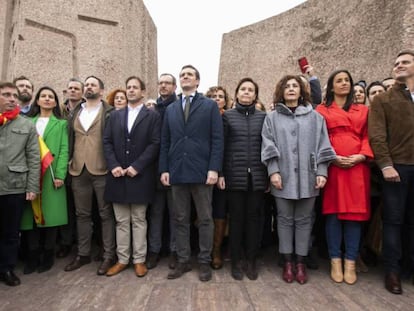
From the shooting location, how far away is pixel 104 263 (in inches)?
114

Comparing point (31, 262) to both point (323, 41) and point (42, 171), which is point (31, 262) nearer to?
point (42, 171)

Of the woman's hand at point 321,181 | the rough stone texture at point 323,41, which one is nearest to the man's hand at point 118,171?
the woman's hand at point 321,181

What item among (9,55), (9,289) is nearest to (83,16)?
(9,55)

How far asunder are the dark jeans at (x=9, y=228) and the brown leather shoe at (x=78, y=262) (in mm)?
481

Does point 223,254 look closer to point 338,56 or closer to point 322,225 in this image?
point 322,225

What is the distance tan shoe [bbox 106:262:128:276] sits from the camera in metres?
2.79

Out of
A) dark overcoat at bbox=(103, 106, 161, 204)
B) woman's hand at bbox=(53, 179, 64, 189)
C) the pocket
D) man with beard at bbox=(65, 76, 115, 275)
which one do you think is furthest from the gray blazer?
dark overcoat at bbox=(103, 106, 161, 204)

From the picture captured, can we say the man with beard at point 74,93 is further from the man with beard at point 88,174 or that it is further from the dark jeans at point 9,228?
the dark jeans at point 9,228

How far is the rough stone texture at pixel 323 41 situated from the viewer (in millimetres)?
10727

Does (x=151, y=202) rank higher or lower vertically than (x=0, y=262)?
higher

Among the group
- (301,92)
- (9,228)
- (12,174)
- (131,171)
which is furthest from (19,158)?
(301,92)

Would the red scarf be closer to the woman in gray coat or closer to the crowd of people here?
the crowd of people

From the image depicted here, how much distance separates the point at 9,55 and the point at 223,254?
17.3 ft

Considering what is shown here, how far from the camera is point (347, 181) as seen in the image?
268 centimetres
